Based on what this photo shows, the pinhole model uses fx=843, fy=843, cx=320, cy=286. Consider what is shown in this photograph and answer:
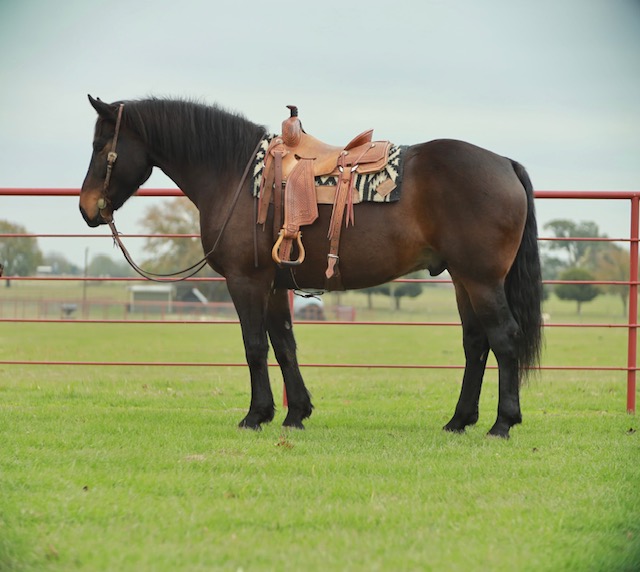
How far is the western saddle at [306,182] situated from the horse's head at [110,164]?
0.88 metres

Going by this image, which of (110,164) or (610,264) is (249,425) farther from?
(610,264)

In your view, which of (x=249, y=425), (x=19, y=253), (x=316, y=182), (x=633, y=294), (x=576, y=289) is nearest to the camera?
(x=316, y=182)

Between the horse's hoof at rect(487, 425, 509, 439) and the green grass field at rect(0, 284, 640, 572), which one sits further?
the horse's hoof at rect(487, 425, 509, 439)

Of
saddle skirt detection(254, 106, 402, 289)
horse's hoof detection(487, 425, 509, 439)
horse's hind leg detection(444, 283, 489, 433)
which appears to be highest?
saddle skirt detection(254, 106, 402, 289)

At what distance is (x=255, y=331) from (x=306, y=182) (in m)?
0.93

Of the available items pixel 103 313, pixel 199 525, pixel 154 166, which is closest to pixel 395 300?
pixel 103 313

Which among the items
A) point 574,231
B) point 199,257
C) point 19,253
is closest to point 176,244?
point 199,257

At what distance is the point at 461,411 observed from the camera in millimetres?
5094

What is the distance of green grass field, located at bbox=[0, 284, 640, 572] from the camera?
2652mm

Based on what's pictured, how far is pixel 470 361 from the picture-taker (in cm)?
513

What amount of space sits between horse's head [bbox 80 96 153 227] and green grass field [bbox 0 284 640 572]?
1345mm

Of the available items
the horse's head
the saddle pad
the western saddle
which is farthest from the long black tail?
the horse's head

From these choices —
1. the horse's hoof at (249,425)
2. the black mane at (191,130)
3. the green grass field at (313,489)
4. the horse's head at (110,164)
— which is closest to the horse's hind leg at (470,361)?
the green grass field at (313,489)

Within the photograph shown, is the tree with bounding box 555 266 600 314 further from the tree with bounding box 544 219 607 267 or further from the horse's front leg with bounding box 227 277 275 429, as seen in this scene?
the horse's front leg with bounding box 227 277 275 429
